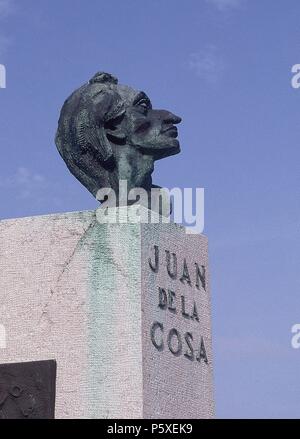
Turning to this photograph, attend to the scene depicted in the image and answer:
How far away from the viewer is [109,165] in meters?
8.54

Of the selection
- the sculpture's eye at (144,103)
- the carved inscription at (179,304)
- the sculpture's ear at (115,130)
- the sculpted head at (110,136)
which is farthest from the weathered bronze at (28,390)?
the sculpture's eye at (144,103)

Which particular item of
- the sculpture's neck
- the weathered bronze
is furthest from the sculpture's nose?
the weathered bronze

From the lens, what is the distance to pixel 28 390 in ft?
25.1

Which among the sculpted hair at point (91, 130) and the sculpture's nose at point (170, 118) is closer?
the sculpted hair at point (91, 130)

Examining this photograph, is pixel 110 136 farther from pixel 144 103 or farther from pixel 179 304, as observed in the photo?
pixel 179 304

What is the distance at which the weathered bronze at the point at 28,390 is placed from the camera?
7.58m

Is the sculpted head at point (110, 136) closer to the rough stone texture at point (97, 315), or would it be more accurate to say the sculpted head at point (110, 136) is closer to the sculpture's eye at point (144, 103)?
Answer: the sculpture's eye at point (144, 103)

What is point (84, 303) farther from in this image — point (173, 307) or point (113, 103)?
point (113, 103)

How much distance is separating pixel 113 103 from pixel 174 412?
8.52 feet

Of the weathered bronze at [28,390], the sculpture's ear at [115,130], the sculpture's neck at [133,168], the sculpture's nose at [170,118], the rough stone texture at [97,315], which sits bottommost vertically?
the weathered bronze at [28,390]

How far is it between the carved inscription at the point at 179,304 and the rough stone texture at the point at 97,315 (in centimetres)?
3

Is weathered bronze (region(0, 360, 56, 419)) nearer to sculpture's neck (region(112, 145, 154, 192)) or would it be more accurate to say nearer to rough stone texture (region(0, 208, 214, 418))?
rough stone texture (region(0, 208, 214, 418))
